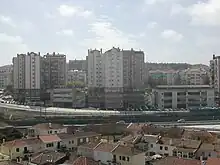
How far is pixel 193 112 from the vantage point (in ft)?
146

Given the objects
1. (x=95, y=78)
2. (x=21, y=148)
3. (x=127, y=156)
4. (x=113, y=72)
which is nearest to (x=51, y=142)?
(x=21, y=148)

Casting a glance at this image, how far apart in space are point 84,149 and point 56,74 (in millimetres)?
46549

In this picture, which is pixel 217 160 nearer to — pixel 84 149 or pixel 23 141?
pixel 84 149

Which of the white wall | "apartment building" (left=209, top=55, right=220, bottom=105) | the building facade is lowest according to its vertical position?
the white wall

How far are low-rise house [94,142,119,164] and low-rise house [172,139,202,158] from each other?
363 centimetres

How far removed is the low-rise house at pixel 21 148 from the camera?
20.9m

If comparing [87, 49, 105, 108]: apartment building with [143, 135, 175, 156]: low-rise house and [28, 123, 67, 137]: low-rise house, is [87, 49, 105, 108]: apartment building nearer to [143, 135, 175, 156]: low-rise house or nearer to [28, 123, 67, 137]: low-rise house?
[28, 123, 67, 137]: low-rise house

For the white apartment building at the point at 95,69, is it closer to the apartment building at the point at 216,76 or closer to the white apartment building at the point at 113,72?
the white apartment building at the point at 113,72

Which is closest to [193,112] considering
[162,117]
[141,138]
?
[162,117]

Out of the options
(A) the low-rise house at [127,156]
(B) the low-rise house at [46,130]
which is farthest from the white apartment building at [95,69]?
(A) the low-rise house at [127,156]

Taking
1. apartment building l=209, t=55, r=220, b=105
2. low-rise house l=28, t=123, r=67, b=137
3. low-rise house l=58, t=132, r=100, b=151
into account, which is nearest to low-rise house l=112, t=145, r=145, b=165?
low-rise house l=58, t=132, r=100, b=151

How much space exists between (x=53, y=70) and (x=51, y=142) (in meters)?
43.6

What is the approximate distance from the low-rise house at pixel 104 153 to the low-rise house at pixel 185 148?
143 inches

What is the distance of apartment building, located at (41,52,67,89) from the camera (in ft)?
209
